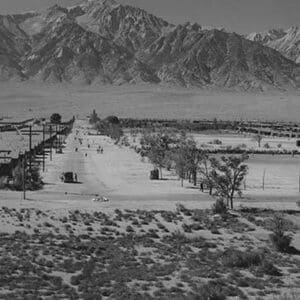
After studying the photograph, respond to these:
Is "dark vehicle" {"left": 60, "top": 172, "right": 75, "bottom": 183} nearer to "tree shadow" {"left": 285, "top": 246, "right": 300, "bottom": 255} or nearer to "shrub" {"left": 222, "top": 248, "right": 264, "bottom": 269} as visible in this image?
"tree shadow" {"left": 285, "top": 246, "right": 300, "bottom": 255}

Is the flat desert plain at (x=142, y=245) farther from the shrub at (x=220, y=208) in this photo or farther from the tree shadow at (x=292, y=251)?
the shrub at (x=220, y=208)

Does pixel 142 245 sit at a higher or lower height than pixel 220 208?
lower

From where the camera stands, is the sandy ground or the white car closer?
the sandy ground

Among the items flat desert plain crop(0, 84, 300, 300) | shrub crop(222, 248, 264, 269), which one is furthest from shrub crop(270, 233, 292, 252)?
shrub crop(222, 248, 264, 269)

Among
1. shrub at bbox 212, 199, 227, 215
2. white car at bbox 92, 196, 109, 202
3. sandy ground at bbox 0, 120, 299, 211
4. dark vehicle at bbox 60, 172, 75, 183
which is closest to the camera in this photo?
shrub at bbox 212, 199, 227, 215

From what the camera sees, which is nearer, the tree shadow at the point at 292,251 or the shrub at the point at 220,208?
the tree shadow at the point at 292,251

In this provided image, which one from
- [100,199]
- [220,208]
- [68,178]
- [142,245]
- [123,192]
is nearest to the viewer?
[142,245]

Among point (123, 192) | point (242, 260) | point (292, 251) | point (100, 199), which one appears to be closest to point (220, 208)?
point (100, 199)

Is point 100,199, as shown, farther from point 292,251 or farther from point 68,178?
point 292,251

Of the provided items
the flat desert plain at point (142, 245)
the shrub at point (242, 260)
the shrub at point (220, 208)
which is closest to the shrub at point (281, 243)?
the flat desert plain at point (142, 245)
